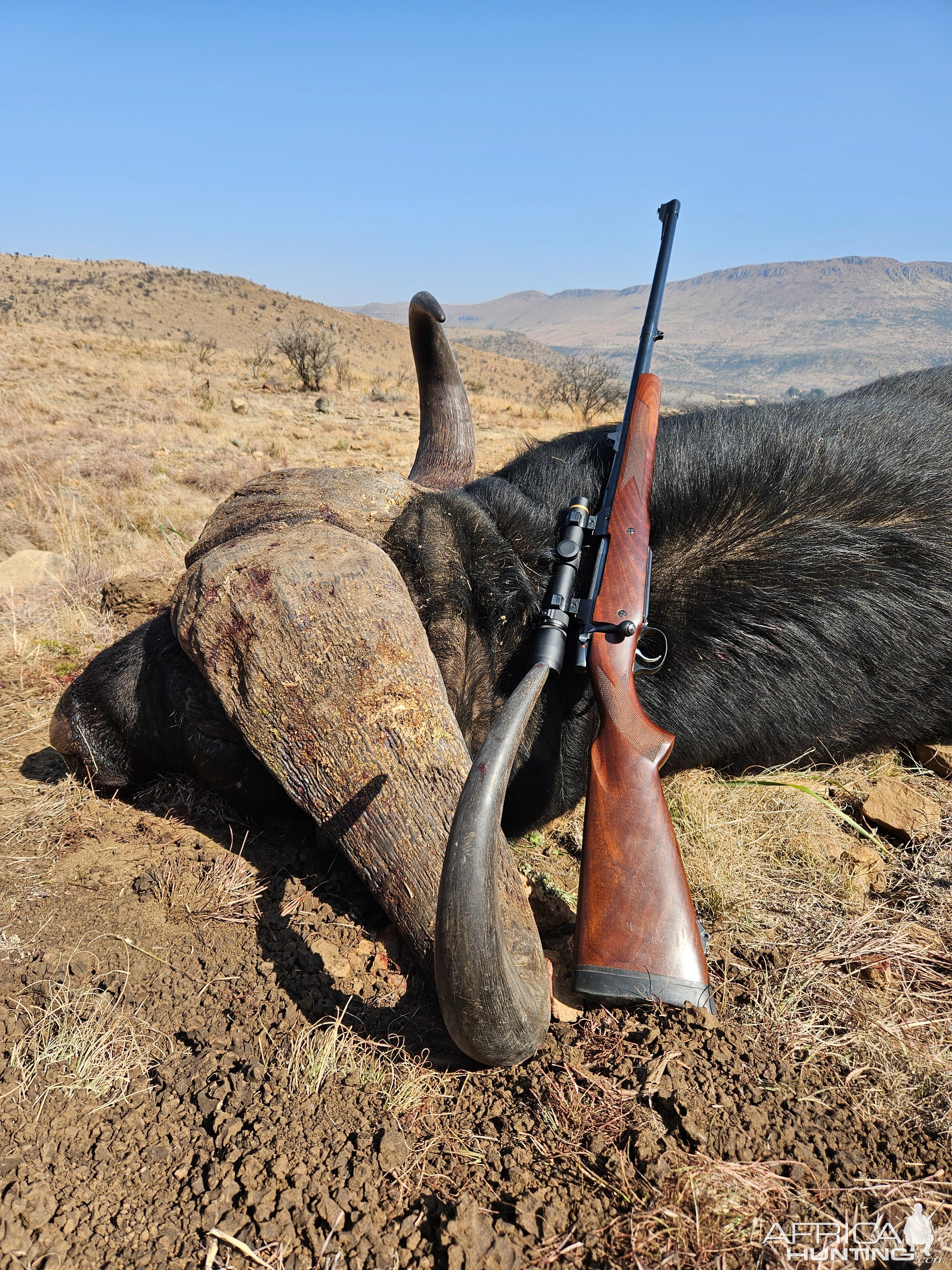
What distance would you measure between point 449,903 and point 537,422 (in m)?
15.6

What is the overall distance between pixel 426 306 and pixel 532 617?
67.6 inches

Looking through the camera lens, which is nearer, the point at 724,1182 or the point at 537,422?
the point at 724,1182

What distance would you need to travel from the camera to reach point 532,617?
2.73 metres

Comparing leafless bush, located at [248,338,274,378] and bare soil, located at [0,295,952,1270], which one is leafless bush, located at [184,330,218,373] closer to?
leafless bush, located at [248,338,274,378]

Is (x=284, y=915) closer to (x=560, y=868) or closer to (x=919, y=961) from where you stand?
(x=560, y=868)

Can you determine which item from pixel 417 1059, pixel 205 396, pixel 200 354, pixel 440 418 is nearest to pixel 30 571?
pixel 440 418

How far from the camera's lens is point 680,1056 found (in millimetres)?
1876

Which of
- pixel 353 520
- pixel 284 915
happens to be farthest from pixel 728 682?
pixel 284 915

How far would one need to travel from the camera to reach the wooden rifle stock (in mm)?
2021

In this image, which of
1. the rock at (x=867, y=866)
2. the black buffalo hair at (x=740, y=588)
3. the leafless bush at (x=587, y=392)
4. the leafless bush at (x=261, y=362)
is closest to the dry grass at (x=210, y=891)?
the black buffalo hair at (x=740, y=588)

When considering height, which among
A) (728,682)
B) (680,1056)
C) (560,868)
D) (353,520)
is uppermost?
(353,520)

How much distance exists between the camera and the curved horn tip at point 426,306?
11.2ft

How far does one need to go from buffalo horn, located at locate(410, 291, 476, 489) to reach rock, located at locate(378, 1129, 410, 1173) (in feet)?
8.59

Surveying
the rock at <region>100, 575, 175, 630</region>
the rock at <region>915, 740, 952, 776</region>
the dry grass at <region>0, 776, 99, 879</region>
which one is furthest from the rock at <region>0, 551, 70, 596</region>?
the rock at <region>915, 740, 952, 776</region>
